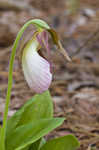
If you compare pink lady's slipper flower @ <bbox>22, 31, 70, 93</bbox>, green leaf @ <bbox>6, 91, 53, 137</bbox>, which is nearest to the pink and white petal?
pink lady's slipper flower @ <bbox>22, 31, 70, 93</bbox>

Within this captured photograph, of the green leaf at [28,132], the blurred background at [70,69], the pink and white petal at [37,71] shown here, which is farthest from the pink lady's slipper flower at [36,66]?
the blurred background at [70,69]

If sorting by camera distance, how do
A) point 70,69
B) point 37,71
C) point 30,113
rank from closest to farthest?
point 37,71 < point 30,113 < point 70,69

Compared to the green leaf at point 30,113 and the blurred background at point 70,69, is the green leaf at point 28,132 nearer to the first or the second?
the green leaf at point 30,113

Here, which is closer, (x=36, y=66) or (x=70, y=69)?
(x=36, y=66)

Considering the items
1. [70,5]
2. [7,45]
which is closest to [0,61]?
[7,45]

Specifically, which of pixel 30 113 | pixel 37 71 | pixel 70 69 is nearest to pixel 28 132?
pixel 30 113

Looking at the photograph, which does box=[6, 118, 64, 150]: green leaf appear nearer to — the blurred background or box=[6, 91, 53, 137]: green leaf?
box=[6, 91, 53, 137]: green leaf

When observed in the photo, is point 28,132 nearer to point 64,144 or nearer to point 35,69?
point 64,144
